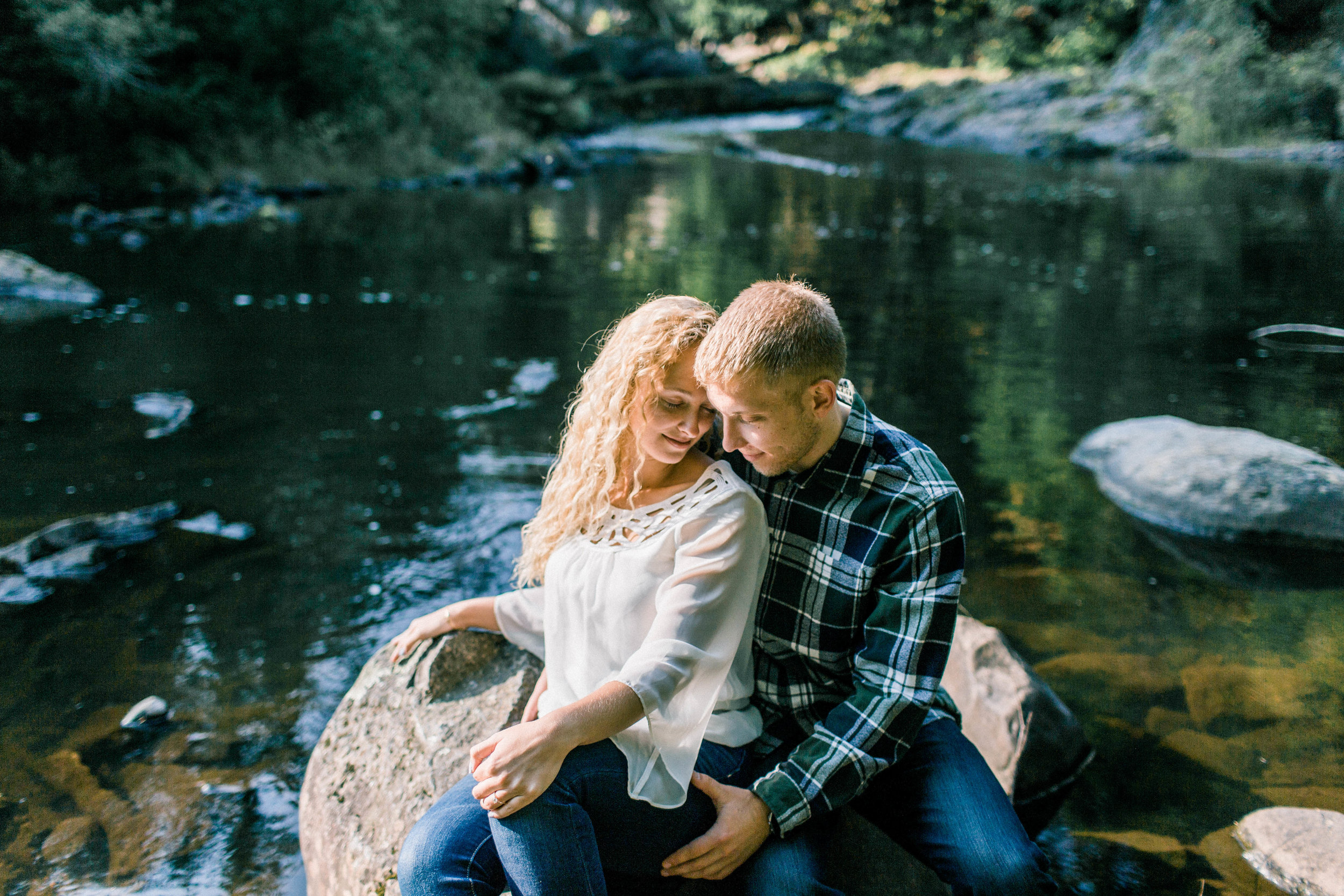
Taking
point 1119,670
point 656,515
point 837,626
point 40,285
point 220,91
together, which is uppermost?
point 220,91

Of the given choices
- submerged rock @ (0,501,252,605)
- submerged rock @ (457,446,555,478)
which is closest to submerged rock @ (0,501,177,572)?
submerged rock @ (0,501,252,605)

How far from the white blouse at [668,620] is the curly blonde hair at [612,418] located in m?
0.08

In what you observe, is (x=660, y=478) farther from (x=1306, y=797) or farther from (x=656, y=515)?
(x=1306, y=797)

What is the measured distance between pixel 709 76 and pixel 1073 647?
140 ft

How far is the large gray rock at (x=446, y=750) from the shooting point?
256 centimetres

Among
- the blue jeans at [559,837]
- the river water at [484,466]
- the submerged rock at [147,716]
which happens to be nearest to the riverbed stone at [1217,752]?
the river water at [484,466]

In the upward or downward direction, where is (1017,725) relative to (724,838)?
downward

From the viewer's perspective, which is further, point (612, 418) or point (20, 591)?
point (20, 591)

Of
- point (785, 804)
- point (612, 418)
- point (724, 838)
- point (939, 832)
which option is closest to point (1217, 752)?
point (939, 832)

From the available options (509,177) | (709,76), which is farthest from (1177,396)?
(709,76)

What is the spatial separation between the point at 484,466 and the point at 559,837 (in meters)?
4.94

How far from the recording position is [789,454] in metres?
2.25

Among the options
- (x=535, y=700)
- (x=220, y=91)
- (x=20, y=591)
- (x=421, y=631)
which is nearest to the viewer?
(x=535, y=700)

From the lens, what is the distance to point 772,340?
2092 mm
